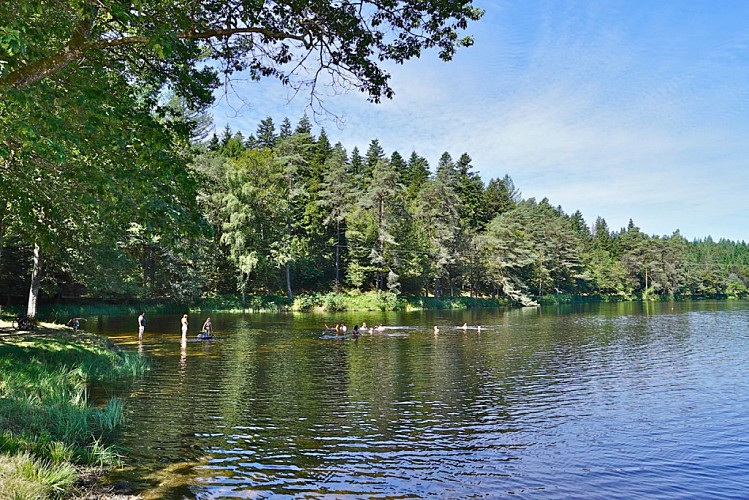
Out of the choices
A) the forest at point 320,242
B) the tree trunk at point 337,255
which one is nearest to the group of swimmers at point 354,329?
the forest at point 320,242

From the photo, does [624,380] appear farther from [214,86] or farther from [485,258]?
[485,258]

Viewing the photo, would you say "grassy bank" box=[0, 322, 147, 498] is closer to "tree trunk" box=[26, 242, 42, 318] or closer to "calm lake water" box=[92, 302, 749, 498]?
"calm lake water" box=[92, 302, 749, 498]

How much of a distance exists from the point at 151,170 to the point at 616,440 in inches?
496

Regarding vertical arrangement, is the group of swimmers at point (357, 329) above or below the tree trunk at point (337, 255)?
below

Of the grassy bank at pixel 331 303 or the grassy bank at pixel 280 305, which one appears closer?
the grassy bank at pixel 280 305

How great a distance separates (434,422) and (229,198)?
44.7 m

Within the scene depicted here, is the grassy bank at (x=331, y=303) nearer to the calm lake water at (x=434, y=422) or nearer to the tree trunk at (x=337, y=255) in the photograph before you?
the tree trunk at (x=337, y=255)

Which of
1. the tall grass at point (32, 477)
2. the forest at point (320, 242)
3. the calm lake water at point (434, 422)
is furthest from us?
the forest at point (320, 242)

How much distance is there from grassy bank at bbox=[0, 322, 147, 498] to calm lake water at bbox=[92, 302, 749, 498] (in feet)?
2.62

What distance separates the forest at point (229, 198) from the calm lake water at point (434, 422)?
4.64m

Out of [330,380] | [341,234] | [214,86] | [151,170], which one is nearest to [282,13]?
[214,86]

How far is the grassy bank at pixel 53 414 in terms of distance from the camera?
737cm

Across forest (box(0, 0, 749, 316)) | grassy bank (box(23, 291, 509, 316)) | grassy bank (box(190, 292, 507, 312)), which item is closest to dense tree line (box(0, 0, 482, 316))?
forest (box(0, 0, 749, 316))

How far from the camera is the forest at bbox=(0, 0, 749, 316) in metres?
8.98
